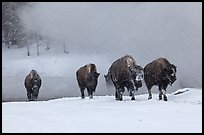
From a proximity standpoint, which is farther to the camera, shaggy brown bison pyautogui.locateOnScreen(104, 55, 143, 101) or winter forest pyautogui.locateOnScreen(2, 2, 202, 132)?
winter forest pyautogui.locateOnScreen(2, 2, 202, 132)

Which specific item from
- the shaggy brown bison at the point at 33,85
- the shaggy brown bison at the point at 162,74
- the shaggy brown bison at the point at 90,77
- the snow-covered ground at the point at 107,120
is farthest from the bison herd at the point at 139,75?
the shaggy brown bison at the point at 33,85

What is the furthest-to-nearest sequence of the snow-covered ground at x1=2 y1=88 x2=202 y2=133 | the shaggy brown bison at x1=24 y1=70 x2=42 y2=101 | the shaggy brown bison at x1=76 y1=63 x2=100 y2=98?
the shaggy brown bison at x1=24 y1=70 x2=42 y2=101, the shaggy brown bison at x1=76 y1=63 x2=100 y2=98, the snow-covered ground at x1=2 y1=88 x2=202 y2=133

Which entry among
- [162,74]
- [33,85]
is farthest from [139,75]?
[33,85]

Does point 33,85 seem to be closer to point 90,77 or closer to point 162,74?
point 90,77

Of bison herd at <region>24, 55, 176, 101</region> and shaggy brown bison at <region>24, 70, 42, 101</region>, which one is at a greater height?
bison herd at <region>24, 55, 176, 101</region>

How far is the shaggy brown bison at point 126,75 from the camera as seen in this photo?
15.9 meters

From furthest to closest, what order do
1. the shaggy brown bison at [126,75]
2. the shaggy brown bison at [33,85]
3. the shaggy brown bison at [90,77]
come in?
1. the shaggy brown bison at [33,85]
2. the shaggy brown bison at [90,77]
3. the shaggy brown bison at [126,75]

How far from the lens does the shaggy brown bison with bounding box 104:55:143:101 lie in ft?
52.2

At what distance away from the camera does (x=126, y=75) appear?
16.2 meters

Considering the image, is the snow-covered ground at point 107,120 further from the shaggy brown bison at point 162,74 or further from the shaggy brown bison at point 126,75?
the shaggy brown bison at point 126,75

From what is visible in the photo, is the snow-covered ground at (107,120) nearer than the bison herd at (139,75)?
Yes

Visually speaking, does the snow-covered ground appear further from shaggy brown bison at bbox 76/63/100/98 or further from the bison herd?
shaggy brown bison at bbox 76/63/100/98

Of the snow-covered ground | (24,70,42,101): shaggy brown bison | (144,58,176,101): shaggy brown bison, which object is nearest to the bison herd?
(144,58,176,101): shaggy brown bison

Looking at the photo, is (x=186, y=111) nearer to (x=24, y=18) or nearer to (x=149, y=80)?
(x=149, y=80)
